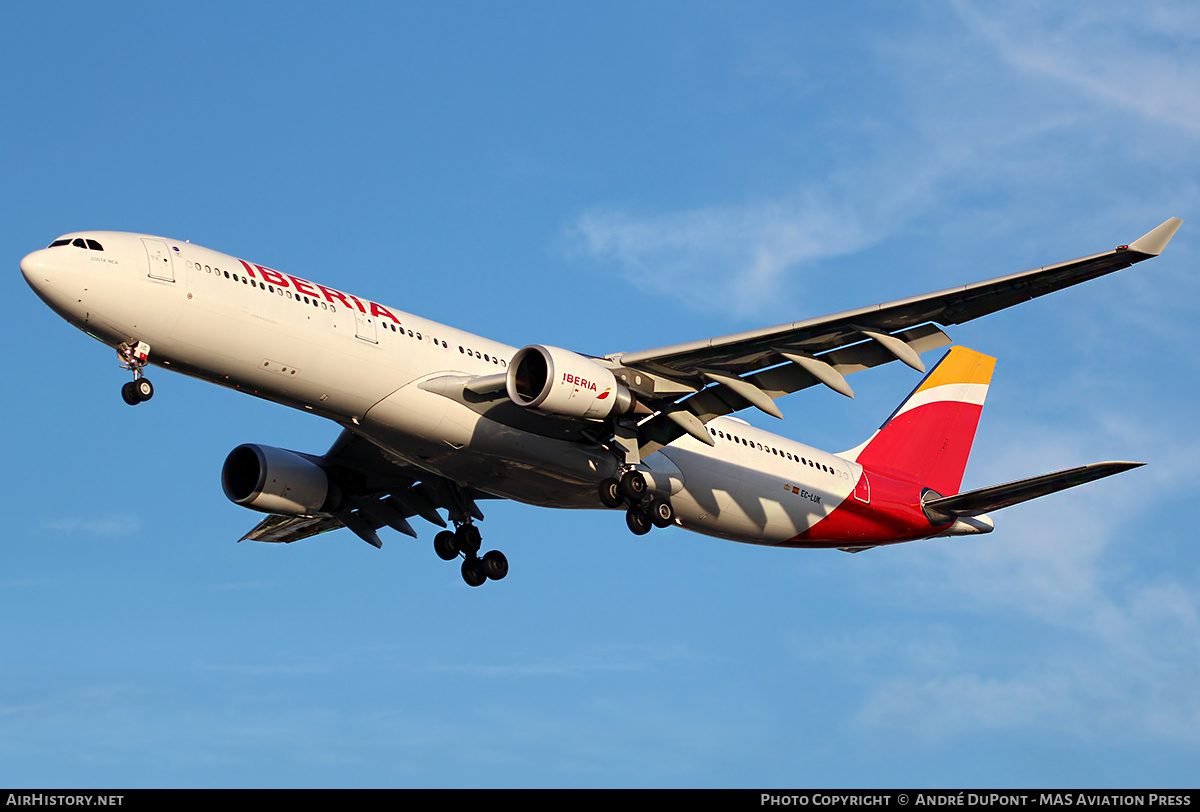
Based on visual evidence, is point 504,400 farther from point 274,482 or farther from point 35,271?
point 35,271

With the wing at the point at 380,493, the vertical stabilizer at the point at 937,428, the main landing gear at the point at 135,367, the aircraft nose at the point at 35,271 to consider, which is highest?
the vertical stabilizer at the point at 937,428

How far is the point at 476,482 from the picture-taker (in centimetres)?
3206

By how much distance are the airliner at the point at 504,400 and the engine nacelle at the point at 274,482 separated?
6 cm

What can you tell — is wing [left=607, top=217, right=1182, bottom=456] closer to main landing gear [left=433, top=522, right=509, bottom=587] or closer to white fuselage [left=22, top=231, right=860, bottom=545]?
white fuselage [left=22, top=231, right=860, bottom=545]

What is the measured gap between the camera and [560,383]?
29109 millimetres

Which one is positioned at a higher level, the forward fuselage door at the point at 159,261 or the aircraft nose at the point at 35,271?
the forward fuselage door at the point at 159,261

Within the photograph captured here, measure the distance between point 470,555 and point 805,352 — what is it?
11.6 metres

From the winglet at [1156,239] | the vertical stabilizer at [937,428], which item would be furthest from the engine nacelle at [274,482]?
the winglet at [1156,239]

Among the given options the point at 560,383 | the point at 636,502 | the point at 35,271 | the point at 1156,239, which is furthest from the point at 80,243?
the point at 1156,239

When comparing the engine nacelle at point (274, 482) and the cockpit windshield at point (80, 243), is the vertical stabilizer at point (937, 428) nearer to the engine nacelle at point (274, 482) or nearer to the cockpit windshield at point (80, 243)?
the engine nacelle at point (274, 482)

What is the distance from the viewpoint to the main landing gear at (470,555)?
119 feet

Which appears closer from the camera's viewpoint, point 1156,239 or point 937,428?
point 1156,239

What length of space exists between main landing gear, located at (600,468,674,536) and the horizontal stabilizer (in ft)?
29.6
